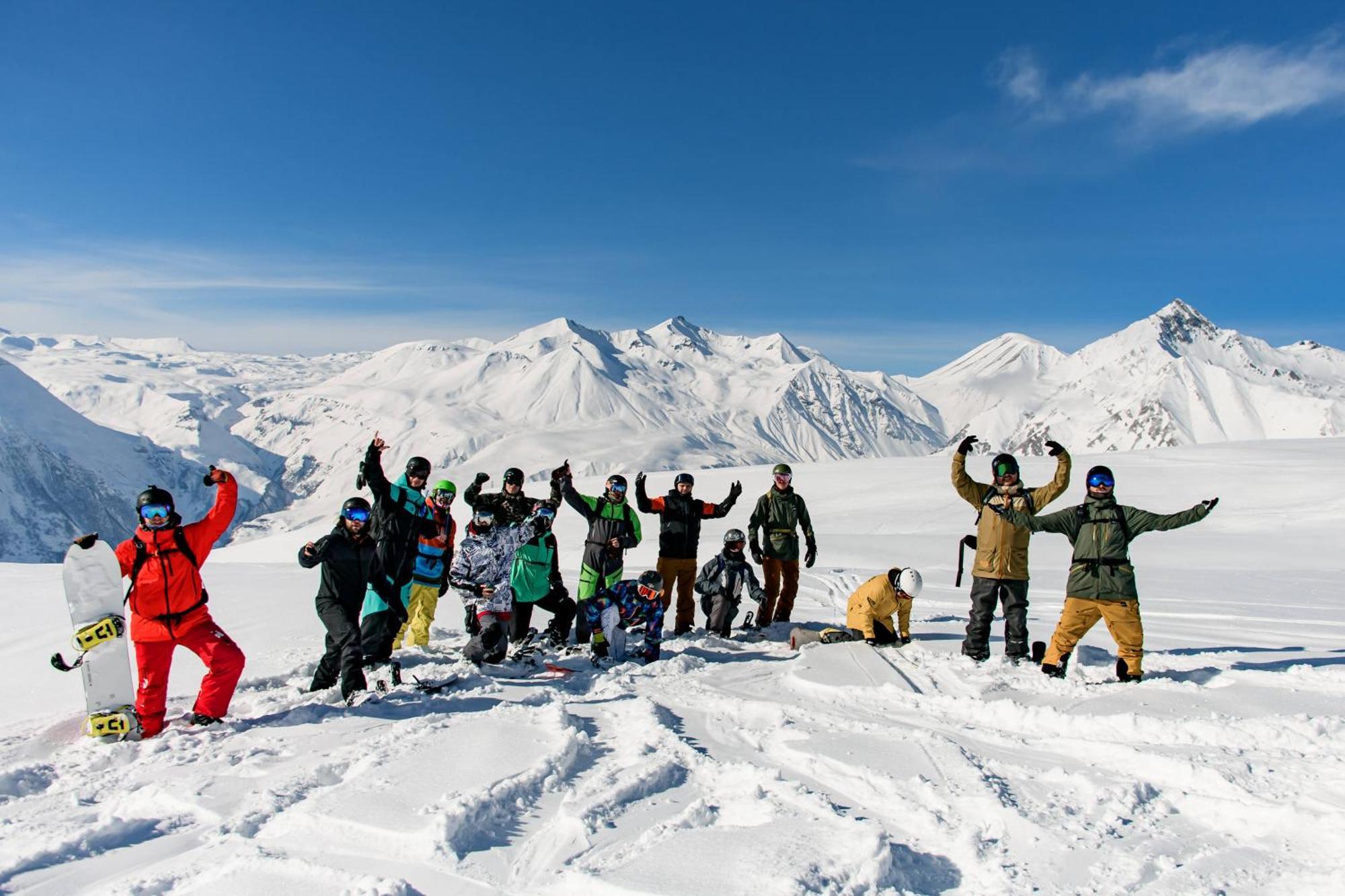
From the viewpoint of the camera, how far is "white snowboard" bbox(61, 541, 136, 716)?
5.35 meters

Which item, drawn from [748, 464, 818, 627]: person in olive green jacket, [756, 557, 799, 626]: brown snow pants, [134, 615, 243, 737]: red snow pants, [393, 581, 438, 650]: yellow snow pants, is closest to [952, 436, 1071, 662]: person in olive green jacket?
[748, 464, 818, 627]: person in olive green jacket

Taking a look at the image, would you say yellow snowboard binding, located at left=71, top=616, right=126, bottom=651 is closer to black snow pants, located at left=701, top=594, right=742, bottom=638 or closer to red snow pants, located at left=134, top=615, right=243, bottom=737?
red snow pants, located at left=134, top=615, right=243, bottom=737

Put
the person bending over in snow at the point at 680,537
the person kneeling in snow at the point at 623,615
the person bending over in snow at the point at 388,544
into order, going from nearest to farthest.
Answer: the person bending over in snow at the point at 388,544
the person kneeling in snow at the point at 623,615
the person bending over in snow at the point at 680,537

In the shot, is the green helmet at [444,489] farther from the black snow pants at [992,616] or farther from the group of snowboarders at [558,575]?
the black snow pants at [992,616]

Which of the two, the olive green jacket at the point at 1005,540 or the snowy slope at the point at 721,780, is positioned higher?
the olive green jacket at the point at 1005,540

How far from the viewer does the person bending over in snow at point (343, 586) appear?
619cm

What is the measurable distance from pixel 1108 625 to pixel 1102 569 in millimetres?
484

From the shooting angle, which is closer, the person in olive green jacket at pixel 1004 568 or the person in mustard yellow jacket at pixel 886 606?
the person in olive green jacket at pixel 1004 568

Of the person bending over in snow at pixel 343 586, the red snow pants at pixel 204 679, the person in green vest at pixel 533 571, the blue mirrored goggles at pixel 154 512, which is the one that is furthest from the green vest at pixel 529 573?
the blue mirrored goggles at pixel 154 512

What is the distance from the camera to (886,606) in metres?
8.07

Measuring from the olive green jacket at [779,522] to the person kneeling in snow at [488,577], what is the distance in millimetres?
3016

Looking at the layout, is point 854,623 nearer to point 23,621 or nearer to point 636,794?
point 636,794

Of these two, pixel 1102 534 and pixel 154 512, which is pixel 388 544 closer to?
pixel 154 512

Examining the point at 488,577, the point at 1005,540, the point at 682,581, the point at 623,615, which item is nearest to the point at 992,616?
the point at 1005,540
